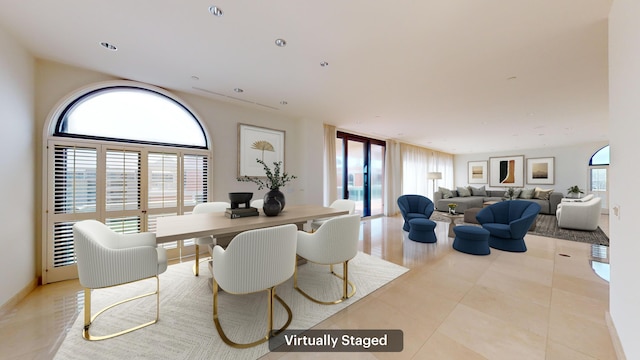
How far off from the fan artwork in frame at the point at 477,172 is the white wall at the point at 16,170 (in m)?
12.9

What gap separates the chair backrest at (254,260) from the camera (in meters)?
1.38

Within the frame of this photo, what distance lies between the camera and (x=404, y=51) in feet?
7.26

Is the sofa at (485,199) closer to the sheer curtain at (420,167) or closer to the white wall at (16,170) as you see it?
the sheer curtain at (420,167)

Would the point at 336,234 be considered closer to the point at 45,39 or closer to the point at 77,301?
the point at 77,301

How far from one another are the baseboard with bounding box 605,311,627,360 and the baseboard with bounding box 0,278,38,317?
4.77m

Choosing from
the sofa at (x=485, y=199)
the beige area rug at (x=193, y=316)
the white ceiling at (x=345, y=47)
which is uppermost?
the white ceiling at (x=345, y=47)

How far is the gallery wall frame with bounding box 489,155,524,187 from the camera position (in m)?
8.80

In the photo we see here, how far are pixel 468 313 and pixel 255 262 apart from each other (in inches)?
74.9

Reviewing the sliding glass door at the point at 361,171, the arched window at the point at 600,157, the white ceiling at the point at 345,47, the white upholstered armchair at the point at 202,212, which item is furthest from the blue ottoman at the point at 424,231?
the arched window at the point at 600,157

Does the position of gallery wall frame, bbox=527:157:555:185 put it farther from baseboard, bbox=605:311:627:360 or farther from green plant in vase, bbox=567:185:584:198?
baseboard, bbox=605:311:627:360

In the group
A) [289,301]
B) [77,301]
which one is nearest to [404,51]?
[289,301]

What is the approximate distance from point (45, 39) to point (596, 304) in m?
5.83

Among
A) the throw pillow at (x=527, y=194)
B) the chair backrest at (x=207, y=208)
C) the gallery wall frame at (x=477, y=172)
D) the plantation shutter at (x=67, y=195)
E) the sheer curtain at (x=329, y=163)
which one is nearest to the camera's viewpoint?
the plantation shutter at (x=67, y=195)

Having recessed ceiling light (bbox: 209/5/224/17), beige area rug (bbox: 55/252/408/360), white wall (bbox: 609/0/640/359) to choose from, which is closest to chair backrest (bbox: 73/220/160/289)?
beige area rug (bbox: 55/252/408/360)
